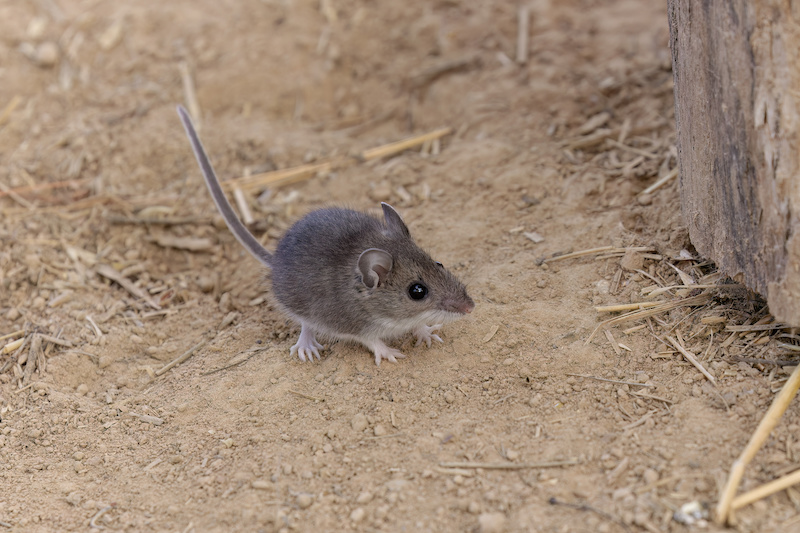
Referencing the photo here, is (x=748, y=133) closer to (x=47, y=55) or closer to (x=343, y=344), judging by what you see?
(x=343, y=344)

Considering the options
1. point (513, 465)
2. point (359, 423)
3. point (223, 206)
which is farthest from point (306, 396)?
point (223, 206)

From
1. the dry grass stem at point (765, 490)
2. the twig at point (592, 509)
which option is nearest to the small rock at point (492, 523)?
the twig at point (592, 509)

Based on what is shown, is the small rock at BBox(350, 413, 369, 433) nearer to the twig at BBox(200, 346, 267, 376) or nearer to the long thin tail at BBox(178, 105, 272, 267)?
the twig at BBox(200, 346, 267, 376)

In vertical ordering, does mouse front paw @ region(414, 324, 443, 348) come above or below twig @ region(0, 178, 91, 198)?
below

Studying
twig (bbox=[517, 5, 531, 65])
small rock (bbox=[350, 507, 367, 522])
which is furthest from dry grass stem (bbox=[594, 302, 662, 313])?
twig (bbox=[517, 5, 531, 65])

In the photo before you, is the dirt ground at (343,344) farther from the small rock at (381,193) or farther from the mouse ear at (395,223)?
the mouse ear at (395,223)
